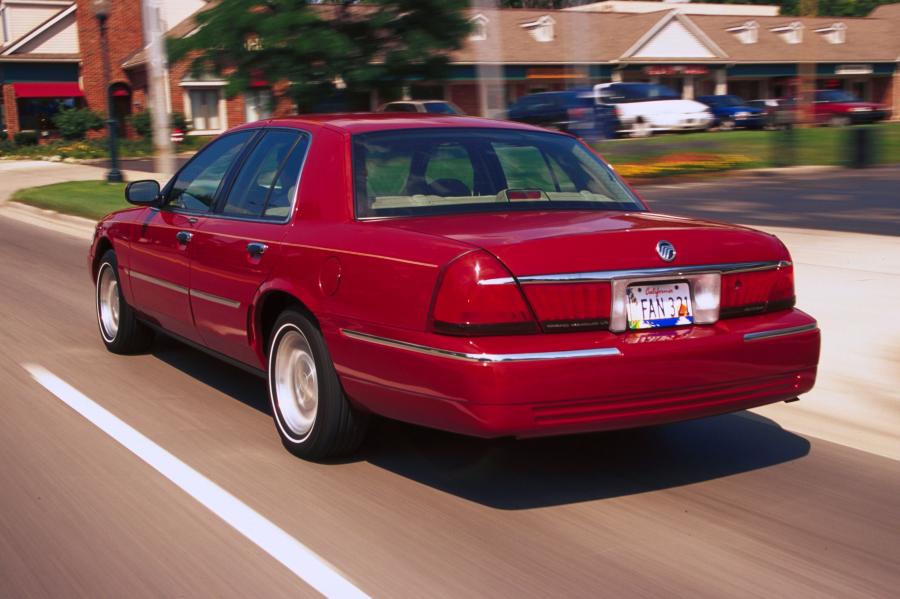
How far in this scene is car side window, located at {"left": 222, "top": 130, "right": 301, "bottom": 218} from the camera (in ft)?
19.1

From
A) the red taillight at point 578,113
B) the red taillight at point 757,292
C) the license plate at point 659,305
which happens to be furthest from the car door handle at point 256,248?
the red taillight at point 578,113

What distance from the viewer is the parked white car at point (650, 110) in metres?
41.1

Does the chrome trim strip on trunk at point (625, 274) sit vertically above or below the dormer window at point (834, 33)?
below

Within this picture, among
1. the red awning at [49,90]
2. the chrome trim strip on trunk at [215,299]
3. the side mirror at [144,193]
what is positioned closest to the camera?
the chrome trim strip on trunk at [215,299]

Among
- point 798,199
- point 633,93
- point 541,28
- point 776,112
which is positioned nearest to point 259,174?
point 798,199

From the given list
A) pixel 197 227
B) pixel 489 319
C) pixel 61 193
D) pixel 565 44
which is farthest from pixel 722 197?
pixel 565 44

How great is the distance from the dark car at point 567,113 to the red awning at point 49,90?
806 inches

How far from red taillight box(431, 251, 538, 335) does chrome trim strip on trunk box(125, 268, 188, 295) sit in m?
2.43

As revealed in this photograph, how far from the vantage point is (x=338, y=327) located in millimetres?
4906

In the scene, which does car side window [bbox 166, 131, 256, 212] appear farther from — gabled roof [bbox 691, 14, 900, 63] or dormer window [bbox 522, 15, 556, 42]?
gabled roof [bbox 691, 14, 900, 63]

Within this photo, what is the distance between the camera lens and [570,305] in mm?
4461

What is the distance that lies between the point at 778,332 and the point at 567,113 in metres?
31.8

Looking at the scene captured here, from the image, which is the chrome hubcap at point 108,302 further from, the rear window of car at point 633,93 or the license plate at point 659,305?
the rear window of car at point 633,93

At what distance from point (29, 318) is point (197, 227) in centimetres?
384
